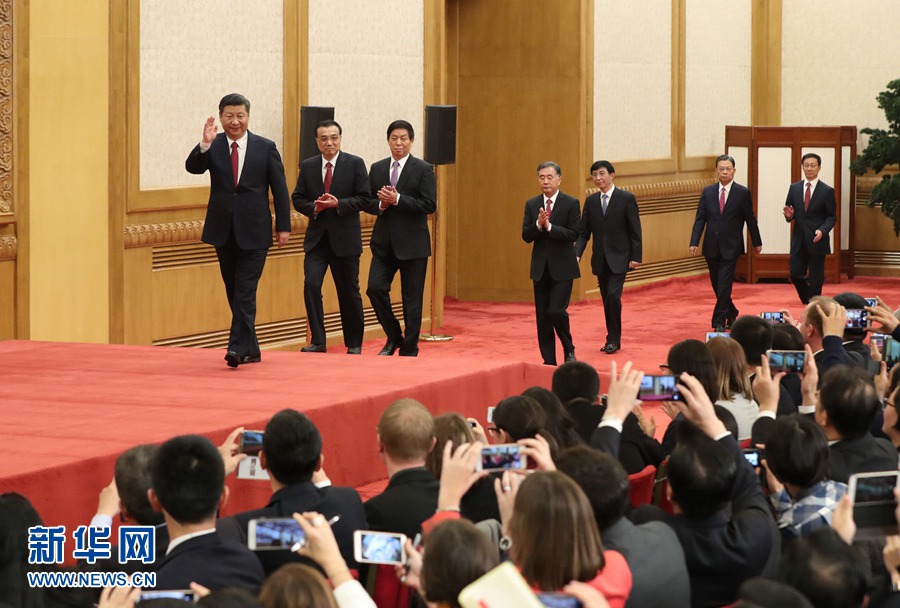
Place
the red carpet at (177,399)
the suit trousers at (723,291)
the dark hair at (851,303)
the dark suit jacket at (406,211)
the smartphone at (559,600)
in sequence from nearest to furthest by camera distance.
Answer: the smartphone at (559,600), the red carpet at (177,399), the dark hair at (851,303), the dark suit jacket at (406,211), the suit trousers at (723,291)

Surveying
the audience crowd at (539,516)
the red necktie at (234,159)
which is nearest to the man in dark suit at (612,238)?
the red necktie at (234,159)

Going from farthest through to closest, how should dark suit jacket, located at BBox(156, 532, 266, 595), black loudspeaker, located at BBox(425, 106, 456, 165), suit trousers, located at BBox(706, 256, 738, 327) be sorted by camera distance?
suit trousers, located at BBox(706, 256, 738, 327), black loudspeaker, located at BBox(425, 106, 456, 165), dark suit jacket, located at BBox(156, 532, 266, 595)

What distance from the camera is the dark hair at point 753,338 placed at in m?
5.20

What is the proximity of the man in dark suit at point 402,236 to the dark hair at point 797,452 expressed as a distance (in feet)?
17.1

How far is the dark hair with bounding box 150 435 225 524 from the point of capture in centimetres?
303

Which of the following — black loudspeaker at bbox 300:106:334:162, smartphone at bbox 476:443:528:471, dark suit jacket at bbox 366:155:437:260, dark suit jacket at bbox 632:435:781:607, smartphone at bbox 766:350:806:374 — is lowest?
dark suit jacket at bbox 632:435:781:607

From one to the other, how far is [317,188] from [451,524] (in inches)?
240

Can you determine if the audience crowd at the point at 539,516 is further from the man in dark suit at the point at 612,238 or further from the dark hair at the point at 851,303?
the man in dark suit at the point at 612,238

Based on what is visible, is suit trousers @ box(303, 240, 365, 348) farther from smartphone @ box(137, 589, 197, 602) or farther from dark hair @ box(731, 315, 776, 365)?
smartphone @ box(137, 589, 197, 602)

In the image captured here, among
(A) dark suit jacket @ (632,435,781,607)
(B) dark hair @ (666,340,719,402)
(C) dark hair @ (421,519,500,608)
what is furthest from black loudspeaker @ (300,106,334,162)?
(C) dark hair @ (421,519,500,608)

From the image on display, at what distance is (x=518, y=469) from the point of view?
10.9 feet

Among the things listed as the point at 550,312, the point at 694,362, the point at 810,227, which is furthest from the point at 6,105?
the point at 810,227

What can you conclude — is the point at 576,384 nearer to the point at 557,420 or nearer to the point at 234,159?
the point at 557,420

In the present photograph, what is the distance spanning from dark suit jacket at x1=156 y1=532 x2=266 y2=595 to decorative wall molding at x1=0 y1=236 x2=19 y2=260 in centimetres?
494
